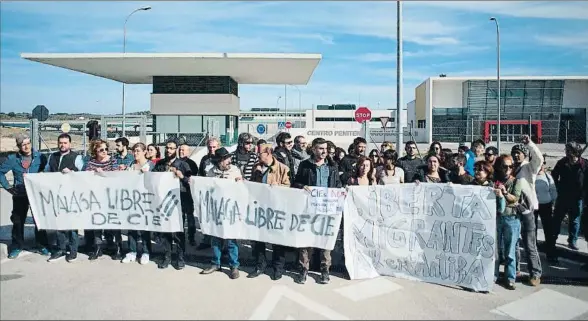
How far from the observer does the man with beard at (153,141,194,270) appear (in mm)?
6090

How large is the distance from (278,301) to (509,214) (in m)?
2.98

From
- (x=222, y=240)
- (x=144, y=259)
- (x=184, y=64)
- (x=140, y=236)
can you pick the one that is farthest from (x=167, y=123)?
(x=222, y=240)

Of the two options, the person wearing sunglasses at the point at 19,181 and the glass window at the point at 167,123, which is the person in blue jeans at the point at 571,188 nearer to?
the person wearing sunglasses at the point at 19,181

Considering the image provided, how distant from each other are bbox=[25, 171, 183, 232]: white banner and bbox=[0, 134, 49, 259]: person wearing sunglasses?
0.20 meters

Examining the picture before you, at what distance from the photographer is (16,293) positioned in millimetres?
5047

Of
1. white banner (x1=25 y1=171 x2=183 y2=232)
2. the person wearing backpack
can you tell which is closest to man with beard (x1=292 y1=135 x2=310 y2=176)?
white banner (x1=25 y1=171 x2=183 y2=232)

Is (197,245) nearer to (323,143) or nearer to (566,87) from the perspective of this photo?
(323,143)

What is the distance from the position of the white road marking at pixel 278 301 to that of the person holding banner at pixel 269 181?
0.42 m

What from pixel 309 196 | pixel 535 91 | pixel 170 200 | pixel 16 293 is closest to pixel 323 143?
pixel 309 196

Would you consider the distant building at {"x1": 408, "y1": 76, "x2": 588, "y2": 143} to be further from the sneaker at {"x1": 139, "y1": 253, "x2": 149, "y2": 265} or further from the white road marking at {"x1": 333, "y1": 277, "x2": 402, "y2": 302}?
the sneaker at {"x1": 139, "y1": 253, "x2": 149, "y2": 265}

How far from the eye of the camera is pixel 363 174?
5.92 meters

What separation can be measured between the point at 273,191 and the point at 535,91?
1956 inches

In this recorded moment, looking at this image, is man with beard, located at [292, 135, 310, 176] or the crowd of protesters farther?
man with beard, located at [292, 135, 310, 176]

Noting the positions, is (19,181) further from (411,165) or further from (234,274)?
(411,165)
